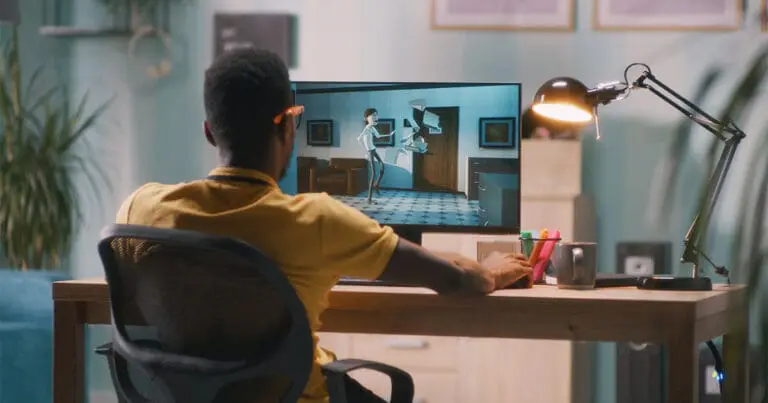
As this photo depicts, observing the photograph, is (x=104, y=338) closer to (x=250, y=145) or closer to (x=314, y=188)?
(x=314, y=188)

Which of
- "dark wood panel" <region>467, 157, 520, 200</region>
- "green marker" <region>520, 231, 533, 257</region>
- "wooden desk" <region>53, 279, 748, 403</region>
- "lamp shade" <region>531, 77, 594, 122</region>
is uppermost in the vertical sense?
"lamp shade" <region>531, 77, 594, 122</region>

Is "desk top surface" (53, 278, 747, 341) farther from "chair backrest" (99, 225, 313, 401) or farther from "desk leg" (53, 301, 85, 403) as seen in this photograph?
"chair backrest" (99, 225, 313, 401)

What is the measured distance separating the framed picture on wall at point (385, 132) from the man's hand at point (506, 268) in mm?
355

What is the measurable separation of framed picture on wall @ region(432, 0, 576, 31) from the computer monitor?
206 cm

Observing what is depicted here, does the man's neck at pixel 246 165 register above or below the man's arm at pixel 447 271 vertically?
above

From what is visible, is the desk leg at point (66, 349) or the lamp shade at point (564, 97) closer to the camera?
the desk leg at point (66, 349)

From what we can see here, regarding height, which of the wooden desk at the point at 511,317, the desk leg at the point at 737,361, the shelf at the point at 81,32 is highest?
the shelf at the point at 81,32

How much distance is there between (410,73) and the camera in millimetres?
4363

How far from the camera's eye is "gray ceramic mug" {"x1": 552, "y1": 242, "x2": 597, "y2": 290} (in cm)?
212

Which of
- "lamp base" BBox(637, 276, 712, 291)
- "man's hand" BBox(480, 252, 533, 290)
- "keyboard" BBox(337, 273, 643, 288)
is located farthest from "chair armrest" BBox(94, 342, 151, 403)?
"lamp base" BBox(637, 276, 712, 291)

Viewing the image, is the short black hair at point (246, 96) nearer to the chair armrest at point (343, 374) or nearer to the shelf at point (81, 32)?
the chair armrest at point (343, 374)

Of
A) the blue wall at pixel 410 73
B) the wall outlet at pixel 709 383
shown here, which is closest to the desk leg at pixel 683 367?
the wall outlet at pixel 709 383

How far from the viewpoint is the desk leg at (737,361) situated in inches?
86.7

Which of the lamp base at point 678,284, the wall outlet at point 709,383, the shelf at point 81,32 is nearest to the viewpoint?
Answer: the lamp base at point 678,284
